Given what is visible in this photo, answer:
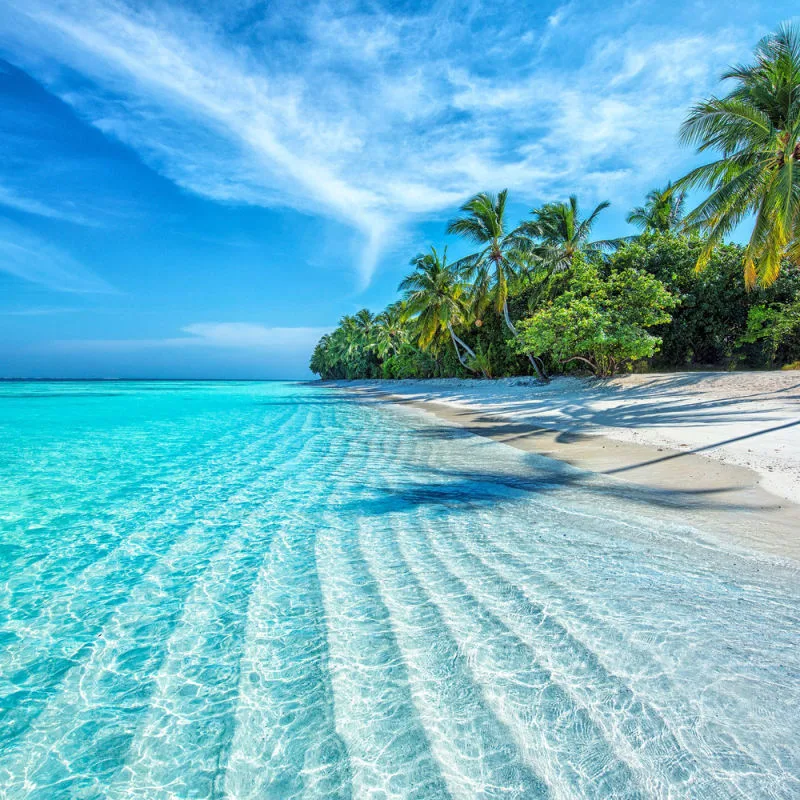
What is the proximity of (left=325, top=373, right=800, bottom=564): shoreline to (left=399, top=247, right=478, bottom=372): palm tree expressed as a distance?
20022 mm

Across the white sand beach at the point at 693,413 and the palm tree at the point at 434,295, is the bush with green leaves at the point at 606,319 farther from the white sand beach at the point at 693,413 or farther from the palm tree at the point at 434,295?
the palm tree at the point at 434,295

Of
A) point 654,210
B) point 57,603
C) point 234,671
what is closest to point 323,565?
point 234,671

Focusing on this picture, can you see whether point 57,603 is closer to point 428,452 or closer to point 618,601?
point 618,601

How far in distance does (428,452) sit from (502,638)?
5977 millimetres

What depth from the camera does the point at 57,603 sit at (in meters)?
3.19

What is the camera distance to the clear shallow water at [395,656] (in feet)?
5.55

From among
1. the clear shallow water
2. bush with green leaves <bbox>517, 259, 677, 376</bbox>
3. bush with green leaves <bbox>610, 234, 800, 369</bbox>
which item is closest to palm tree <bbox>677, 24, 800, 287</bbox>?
bush with green leaves <bbox>517, 259, 677, 376</bbox>

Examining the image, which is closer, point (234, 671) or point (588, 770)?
point (588, 770)

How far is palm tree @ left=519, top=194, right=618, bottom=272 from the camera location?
2406 cm

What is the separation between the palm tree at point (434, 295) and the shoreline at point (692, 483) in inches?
788

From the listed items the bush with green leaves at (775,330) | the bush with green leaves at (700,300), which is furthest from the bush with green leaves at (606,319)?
the bush with green leaves at (775,330)

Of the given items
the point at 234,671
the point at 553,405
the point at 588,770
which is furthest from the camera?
the point at 553,405

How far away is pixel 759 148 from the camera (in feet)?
40.8

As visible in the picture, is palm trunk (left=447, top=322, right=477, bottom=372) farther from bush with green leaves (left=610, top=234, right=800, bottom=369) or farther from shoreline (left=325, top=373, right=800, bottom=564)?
shoreline (left=325, top=373, right=800, bottom=564)
